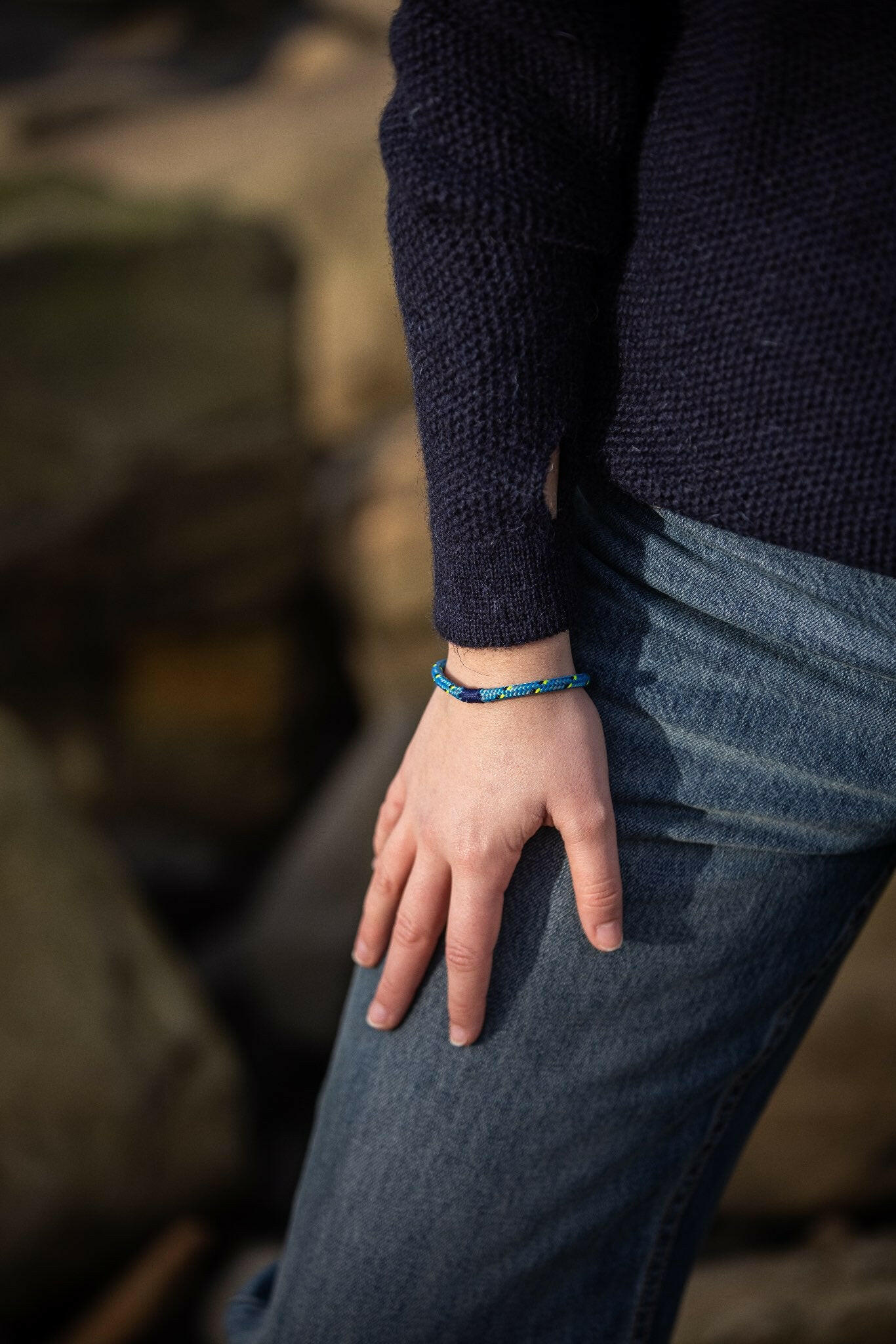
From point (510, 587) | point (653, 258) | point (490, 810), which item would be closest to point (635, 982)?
point (490, 810)

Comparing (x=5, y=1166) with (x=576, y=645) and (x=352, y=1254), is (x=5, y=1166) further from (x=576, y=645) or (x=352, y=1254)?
(x=576, y=645)

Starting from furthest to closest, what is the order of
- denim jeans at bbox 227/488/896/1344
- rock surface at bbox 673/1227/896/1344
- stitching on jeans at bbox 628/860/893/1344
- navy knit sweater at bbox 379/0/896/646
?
rock surface at bbox 673/1227/896/1344 < stitching on jeans at bbox 628/860/893/1344 < denim jeans at bbox 227/488/896/1344 < navy knit sweater at bbox 379/0/896/646

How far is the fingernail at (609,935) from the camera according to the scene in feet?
2.42

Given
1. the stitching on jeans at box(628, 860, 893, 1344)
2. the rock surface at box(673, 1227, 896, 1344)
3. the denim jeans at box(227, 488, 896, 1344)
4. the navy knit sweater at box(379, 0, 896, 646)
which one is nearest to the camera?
the navy knit sweater at box(379, 0, 896, 646)

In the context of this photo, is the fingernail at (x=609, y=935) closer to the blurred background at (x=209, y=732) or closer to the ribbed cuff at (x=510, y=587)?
the ribbed cuff at (x=510, y=587)

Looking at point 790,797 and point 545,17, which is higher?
point 545,17

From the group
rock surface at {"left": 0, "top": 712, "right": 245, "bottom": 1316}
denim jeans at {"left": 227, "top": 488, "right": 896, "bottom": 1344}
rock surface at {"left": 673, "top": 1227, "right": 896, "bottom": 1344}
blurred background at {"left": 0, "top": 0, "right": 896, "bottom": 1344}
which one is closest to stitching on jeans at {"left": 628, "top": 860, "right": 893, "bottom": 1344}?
denim jeans at {"left": 227, "top": 488, "right": 896, "bottom": 1344}

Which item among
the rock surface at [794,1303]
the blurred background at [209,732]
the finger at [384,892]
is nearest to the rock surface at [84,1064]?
the blurred background at [209,732]

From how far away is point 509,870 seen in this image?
2.39 ft

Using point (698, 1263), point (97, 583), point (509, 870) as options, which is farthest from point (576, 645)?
point (97, 583)

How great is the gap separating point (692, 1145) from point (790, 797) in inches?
11.6

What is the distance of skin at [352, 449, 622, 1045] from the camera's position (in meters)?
0.70

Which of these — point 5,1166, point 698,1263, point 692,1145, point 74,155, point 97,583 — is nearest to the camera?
point 692,1145

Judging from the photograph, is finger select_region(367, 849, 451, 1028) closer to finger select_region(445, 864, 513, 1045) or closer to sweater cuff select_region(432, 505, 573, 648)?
finger select_region(445, 864, 513, 1045)
